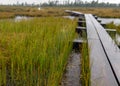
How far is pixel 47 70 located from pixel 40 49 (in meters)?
0.66

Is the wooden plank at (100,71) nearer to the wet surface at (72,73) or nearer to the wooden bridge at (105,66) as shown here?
the wooden bridge at (105,66)

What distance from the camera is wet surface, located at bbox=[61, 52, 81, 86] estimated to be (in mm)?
3473

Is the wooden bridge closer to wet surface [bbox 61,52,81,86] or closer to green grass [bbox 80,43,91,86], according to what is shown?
green grass [bbox 80,43,91,86]

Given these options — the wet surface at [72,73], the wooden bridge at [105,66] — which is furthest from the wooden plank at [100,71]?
the wet surface at [72,73]

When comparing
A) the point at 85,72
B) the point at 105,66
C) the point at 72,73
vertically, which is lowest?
the point at 72,73

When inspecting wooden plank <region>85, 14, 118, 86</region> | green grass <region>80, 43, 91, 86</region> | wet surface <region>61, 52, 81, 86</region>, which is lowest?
wet surface <region>61, 52, 81, 86</region>

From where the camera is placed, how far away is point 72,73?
390cm

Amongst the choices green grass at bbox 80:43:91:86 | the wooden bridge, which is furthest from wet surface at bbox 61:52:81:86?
the wooden bridge

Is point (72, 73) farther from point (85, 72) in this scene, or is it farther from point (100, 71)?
point (100, 71)

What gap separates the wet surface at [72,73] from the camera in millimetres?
3473

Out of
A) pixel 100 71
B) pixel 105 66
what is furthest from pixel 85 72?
pixel 100 71

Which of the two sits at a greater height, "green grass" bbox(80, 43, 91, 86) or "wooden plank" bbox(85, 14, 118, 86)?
"wooden plank" bbox(85, 14, 118, 86)

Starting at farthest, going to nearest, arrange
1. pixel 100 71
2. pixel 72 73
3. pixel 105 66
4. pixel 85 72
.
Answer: pixel 72 73 < pixel 85 72 < pixel 105 66 < pixel 100 71

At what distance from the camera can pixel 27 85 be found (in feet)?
10.3
